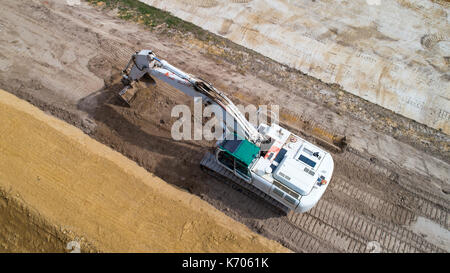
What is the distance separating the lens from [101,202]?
9.30 m

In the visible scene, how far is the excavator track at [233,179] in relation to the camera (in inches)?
386

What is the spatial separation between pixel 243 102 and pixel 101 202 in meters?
7.22

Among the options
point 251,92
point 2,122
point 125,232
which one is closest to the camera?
point 125,232

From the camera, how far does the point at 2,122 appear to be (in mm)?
10734

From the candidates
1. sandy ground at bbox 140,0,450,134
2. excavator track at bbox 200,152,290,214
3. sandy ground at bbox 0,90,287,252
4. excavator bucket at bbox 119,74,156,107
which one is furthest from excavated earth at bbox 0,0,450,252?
sandy ground at bbox 140,0,450,134

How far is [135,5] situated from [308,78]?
11291 mm

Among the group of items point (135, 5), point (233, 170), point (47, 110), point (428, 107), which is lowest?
point (428, 107)

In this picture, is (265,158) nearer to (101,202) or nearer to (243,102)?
(243,102)

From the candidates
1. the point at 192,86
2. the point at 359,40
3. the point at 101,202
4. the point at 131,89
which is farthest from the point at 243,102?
the point at 359,40

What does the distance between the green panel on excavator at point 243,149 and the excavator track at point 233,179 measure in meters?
1.26

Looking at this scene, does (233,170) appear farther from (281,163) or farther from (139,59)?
(139,59)

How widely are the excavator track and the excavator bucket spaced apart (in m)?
4.03

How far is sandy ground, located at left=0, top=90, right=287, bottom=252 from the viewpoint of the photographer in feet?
28.8

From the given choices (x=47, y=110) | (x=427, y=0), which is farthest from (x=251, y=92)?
(x=427, y=0)
